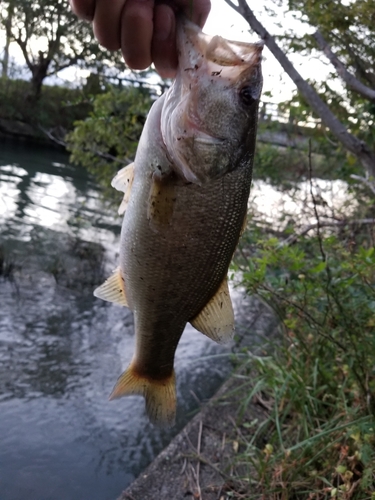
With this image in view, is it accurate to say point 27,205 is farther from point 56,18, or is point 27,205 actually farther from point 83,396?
point 56,18

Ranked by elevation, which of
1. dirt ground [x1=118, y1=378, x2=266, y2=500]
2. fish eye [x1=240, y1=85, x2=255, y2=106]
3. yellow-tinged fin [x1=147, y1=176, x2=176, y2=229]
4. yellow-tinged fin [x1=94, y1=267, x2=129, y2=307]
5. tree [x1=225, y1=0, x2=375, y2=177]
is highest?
tree [x1=225, y1=0, x2=375, y2=177]

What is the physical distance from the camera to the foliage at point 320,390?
112 inches

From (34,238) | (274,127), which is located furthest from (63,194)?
(274,127)

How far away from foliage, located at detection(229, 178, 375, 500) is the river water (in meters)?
0.72

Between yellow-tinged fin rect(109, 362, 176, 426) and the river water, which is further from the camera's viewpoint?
the river water

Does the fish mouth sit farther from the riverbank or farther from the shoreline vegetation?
the riverbank

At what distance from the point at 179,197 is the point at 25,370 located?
13.3ft

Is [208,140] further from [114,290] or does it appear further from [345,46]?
[345,46]

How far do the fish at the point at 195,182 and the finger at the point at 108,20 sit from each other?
18 cm

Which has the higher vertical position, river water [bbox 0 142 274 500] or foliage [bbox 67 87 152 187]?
foliage [bbox 67 87 152 187]

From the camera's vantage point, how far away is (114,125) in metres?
7.54

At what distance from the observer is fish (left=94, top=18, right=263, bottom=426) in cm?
Answer: 154

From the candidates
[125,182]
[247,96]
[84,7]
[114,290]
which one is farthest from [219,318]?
[84,7]

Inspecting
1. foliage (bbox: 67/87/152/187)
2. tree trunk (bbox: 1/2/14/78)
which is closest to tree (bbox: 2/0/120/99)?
tree trunk (bbox: 1/2/14/78)
